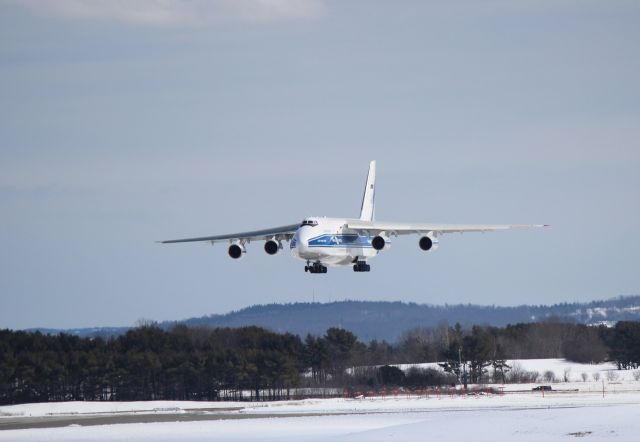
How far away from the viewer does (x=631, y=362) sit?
364 ft

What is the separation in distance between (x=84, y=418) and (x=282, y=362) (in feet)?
100

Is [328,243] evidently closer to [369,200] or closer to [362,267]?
[362,267]

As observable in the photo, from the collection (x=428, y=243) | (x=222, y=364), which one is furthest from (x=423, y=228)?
(x=222, y=364)

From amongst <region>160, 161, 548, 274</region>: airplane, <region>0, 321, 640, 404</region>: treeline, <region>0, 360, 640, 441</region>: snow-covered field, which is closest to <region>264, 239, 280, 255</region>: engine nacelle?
<region>160, 161, 548, 274</region>: airplane

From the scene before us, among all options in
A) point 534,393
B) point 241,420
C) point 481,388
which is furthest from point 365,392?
point 241,420

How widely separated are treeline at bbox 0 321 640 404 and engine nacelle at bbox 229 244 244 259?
2603 centimetres

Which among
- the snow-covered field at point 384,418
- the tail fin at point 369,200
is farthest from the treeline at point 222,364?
the tail fin at point 369,200

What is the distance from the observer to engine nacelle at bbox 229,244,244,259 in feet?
234

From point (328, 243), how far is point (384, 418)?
32.7 feet

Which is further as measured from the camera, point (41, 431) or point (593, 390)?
point (593, 390)

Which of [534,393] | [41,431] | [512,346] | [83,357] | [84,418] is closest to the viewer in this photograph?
[41,431]

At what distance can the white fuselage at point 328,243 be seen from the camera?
2606 inches

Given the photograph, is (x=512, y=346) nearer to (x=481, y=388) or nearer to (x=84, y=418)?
(x=481, y=388)

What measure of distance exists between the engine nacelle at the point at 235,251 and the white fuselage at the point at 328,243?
4982 mm
